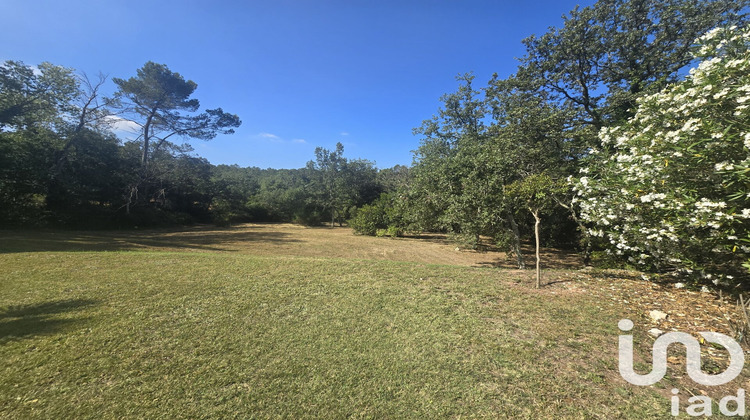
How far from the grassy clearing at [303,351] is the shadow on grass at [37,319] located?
0.09ft

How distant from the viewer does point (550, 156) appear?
33.6 feet

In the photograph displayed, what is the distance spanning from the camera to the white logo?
8.11ft

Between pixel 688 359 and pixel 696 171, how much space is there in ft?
8.09

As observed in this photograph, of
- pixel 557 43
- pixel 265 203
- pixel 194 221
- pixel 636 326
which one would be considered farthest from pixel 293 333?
pixel 265 203

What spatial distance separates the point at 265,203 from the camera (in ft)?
106

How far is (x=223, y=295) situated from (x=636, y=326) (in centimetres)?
655

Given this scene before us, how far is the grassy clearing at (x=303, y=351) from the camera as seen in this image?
220cm

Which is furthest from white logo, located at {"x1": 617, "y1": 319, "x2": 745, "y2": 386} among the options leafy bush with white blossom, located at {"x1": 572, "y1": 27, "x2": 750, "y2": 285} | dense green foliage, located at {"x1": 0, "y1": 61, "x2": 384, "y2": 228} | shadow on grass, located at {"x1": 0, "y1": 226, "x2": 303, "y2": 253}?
dense green foliage, located at {"x1": 0, "y1": 61, "x2": 384, "y2": 228}

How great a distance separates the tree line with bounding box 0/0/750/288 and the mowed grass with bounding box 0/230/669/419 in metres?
2.12

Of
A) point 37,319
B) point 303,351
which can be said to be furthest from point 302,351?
point 37,319

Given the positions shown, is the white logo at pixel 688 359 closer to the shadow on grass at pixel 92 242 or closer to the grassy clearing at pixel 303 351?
the grassy clearing at pixel 303 351

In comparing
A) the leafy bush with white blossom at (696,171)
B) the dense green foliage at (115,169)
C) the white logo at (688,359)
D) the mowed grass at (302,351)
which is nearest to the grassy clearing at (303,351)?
the mowed grass at (302,351)

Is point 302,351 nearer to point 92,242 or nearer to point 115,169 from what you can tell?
point 92,242

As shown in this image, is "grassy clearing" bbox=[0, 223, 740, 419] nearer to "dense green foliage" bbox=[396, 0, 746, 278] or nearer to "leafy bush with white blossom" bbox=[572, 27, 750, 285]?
"leafy bush with white blossom" bbox=[572, 27, 750, 285]
